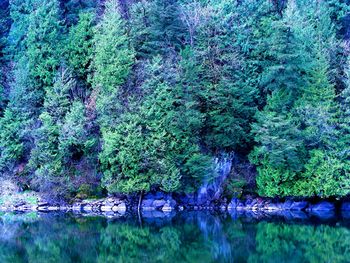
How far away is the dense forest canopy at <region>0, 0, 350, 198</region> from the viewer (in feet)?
113

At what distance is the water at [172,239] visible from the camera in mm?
20250

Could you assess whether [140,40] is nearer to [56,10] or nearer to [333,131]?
[56,10]

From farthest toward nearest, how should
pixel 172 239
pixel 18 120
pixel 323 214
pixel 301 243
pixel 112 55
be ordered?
pixel 18 120 < pixel 112 55 < pixel 323 214 < pixel 172 239 < pixel 301 243

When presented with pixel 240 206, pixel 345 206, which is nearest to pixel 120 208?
pixel 240 206

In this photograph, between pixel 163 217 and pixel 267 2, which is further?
pixel 267 2

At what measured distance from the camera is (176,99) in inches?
1398

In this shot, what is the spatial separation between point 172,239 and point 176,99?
44.5 feet

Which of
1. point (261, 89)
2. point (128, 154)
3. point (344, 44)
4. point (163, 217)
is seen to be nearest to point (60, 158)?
point (128, 154)

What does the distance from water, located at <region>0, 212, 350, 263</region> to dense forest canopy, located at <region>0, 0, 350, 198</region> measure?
14.3 feet

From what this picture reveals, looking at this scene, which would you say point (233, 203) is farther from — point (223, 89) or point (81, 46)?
point (81, 46)

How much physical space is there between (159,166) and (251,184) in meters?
7.48

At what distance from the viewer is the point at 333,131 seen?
33.9 meters

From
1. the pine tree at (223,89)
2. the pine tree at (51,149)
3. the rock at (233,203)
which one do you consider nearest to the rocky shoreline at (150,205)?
the rock at (233,203)

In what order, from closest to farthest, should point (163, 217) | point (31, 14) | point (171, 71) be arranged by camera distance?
point (163, 217), point (171, 71), point (31, 14)
